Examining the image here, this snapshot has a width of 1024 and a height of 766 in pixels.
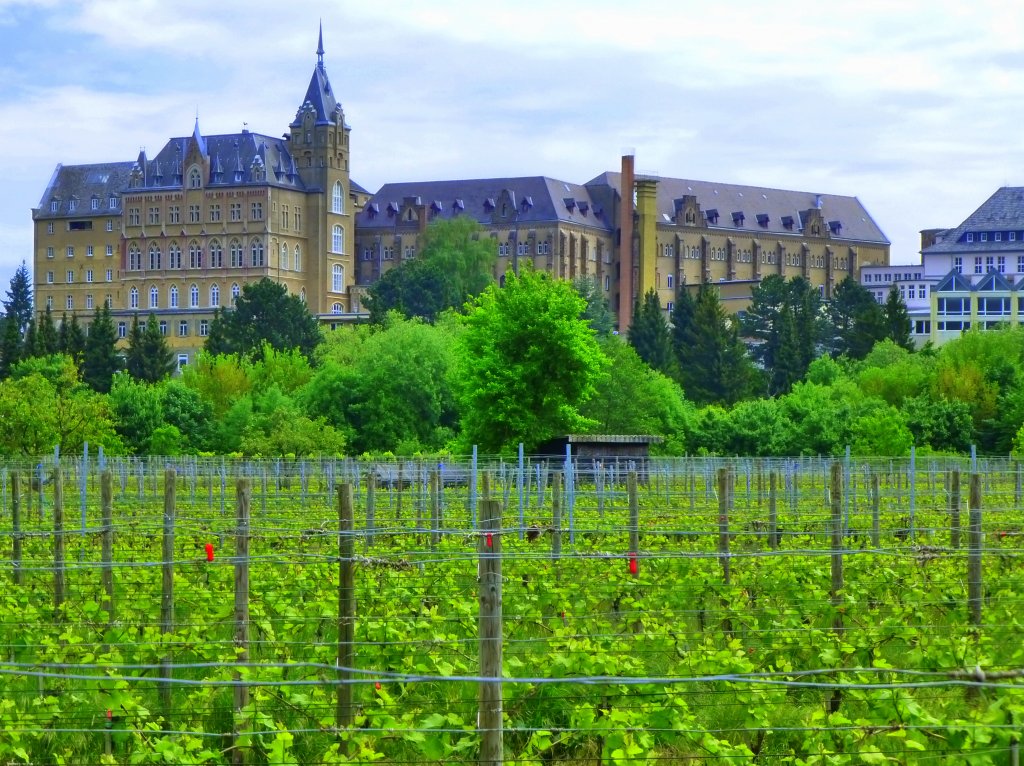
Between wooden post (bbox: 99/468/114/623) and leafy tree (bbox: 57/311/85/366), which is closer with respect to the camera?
wooden post (bbox: 99/468/114/623)

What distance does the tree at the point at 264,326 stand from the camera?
330 ft

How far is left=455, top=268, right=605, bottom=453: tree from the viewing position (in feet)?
163

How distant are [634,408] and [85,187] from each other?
279 feet

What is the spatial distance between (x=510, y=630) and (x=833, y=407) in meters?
53.1

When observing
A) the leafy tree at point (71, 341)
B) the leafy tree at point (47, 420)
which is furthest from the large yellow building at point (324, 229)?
the leafy tree at point (47, 420)

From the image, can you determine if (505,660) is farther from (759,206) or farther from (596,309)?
(759,206)

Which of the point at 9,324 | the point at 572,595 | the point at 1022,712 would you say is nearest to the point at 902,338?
the point at 9,324

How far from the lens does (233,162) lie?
13338cm

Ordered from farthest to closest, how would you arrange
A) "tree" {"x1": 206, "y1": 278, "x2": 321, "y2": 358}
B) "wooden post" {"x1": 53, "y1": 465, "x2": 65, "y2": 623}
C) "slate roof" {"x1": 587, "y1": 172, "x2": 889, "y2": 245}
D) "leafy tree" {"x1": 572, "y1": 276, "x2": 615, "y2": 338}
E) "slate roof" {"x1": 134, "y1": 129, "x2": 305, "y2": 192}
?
"slate roof" {"x1": 587, "y1": 172, "x2": 889, "y2": 245}, "slate roof" {"x1": 134, "y1": 129, "x2": 305, "y2": 192}, "leafy tree" {"x1": 572, "y1": 276, "x2": 615, "y2": 338}, "tree" {"x1": 206, "y1": 278, "x2": 321, "y2": 358}, "wooden post" {"x1": 53, "y1": 465, "x2": 65, "y2": 623}

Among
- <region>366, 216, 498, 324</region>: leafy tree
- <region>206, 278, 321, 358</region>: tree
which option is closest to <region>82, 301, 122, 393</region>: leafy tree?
<region>206, 278, 321, 358</region>: tree

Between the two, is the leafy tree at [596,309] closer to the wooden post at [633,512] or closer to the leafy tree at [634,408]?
the leafy tree at [634,408]

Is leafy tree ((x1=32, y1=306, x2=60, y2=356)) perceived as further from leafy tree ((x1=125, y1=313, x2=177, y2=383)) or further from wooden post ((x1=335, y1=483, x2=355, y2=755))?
wooden post ((x1=335, y1=483, x2=355, y2=755))

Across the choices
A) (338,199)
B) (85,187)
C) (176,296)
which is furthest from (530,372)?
(85,187)

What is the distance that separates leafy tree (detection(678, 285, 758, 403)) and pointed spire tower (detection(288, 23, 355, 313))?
1654 inches
